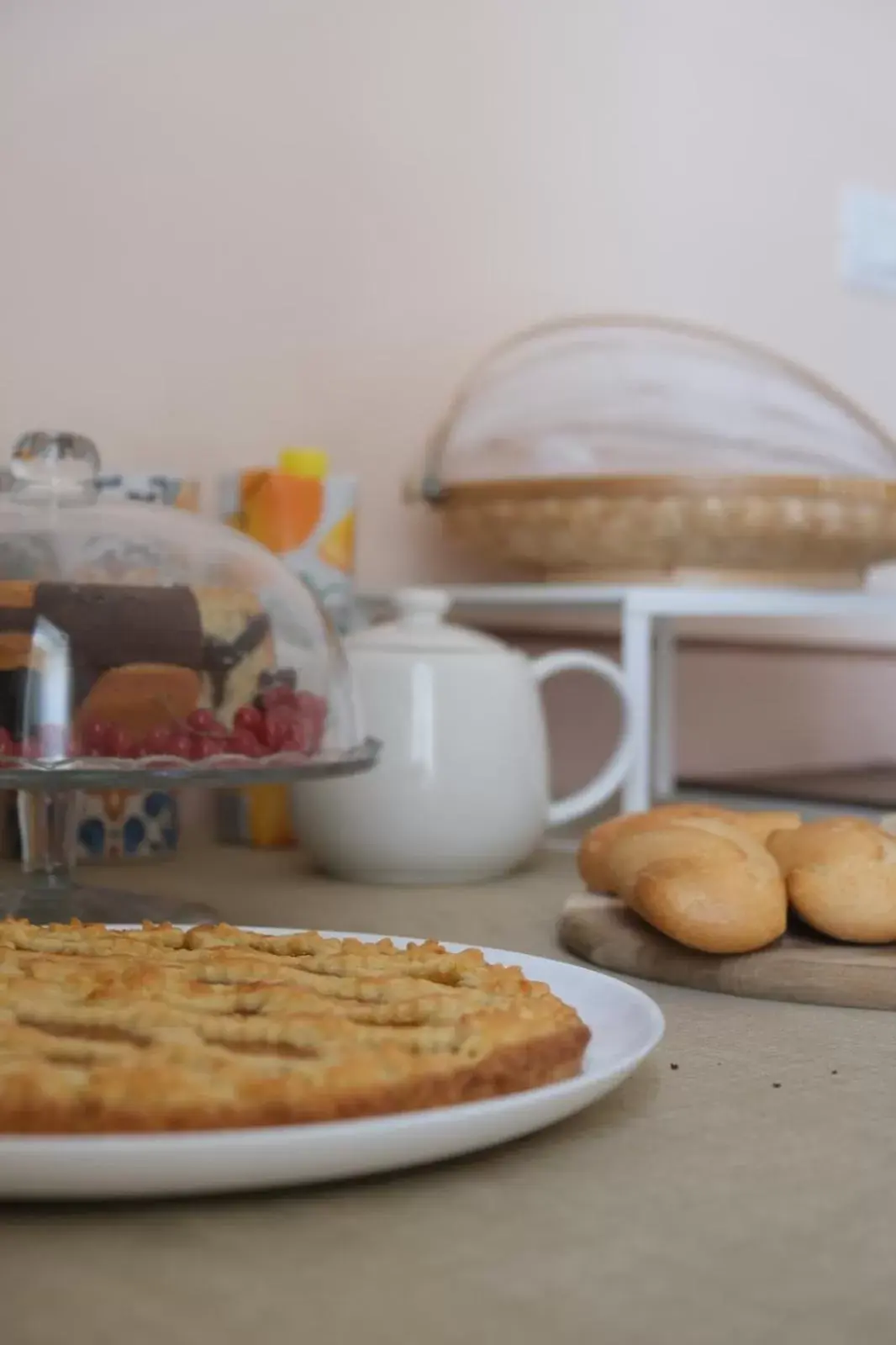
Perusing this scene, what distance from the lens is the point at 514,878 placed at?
1081 millimetres

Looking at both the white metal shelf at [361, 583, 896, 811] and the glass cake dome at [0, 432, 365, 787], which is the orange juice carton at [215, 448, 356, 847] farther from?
the glass cake dome at [0, 432, 365, 787]

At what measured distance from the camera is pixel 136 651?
0.76 metres

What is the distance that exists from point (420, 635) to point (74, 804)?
0.89 feet

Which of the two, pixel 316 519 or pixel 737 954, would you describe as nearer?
pixel 737 954

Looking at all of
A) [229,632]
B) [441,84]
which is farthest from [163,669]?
[441,84]

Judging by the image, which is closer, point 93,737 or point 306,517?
point 93,737

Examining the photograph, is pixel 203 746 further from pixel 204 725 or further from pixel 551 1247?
pixel 551 1247

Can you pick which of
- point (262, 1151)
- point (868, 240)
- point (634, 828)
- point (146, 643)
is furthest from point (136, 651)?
point (868, 240)

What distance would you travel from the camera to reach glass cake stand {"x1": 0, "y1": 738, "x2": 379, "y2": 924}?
27.9 inches

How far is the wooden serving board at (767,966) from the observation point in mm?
710

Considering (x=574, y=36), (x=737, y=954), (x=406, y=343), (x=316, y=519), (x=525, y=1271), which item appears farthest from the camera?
(x=574, y=36)

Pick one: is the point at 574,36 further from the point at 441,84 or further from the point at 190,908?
the point at 190,908

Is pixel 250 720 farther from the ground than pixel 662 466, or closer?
closer

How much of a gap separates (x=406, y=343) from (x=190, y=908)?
690mm
